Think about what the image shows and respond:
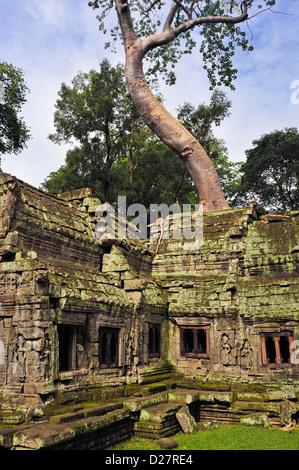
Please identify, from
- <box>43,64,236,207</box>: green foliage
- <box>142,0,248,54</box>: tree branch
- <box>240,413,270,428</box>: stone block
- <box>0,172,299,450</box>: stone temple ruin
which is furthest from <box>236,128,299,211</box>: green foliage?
<box>240,413,270,428</box>: stone block

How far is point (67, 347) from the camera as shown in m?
9.81

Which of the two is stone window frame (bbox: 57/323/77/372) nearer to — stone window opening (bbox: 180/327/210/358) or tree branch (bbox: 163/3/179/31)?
stone window opening (bbox: 180/327/210/358)

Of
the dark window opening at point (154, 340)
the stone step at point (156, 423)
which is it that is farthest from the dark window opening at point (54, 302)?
the dark window opening at point (154, 340)

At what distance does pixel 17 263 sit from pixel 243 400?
6735 mm

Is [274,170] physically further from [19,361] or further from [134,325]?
[19,361]

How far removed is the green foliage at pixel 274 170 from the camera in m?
29.6

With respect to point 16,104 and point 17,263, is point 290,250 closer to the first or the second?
point 17,263

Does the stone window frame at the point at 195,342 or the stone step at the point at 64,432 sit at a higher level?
the stone window frame at the point at 195,342

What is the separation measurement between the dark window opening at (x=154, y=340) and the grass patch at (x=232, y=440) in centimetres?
326

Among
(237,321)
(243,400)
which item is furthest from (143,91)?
(243,400)

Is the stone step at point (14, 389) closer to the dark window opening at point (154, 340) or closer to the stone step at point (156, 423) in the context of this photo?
the stone step at point (156, 423)

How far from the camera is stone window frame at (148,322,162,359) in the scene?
12.2m

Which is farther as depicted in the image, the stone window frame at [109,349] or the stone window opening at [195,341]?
the stone window opening at [195,341]

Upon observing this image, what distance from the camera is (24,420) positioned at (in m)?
7.54
